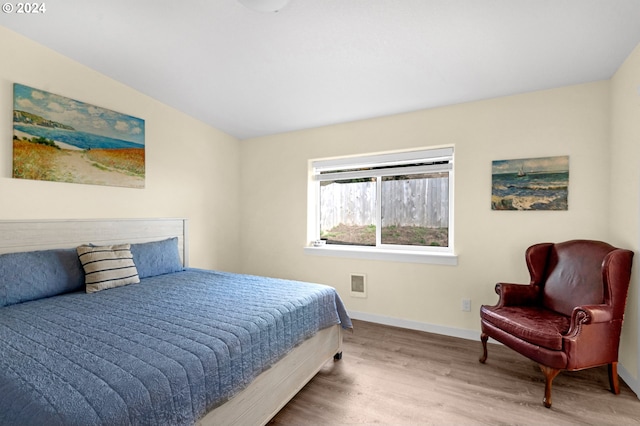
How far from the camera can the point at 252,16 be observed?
6.43 feet

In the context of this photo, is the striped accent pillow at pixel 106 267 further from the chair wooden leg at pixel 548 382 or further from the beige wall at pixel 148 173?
the chair wooden leg at pixel 548 382

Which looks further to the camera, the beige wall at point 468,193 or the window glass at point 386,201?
the window glass at point 386,201

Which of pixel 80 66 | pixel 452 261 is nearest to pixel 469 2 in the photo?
pixel 452 261

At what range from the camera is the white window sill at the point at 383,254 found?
117 inches

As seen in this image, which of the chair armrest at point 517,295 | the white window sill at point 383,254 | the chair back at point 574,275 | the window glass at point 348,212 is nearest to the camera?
the chair back at point 574,275

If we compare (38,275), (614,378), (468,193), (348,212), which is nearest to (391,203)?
(348,212)

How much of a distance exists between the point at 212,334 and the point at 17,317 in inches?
47.3

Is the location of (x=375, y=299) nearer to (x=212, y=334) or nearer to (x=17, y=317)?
(x=212, y=334)

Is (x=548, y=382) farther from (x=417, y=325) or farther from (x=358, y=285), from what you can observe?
(x=358, y=285)

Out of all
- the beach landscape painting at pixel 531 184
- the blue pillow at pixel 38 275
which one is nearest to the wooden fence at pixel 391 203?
the beach landscape painting at pixel 531 184

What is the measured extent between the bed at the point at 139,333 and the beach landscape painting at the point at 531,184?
1.80 meters

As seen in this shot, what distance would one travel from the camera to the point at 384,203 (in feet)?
11.5

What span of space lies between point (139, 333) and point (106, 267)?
1212 millimetres

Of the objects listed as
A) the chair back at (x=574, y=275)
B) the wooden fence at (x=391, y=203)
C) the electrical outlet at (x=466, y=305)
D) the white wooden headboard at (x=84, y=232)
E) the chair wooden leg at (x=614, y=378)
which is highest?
the wooden fence at (x=391, y=203)
